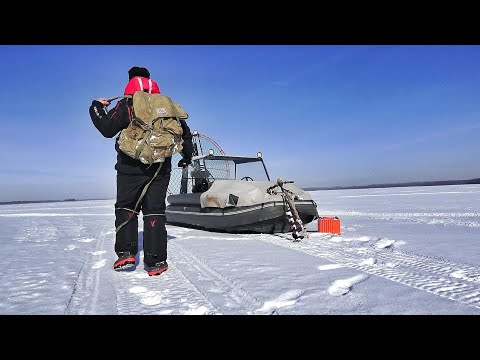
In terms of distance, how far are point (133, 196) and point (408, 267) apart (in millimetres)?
2763

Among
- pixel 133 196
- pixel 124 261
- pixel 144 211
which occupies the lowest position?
pixel 124 261

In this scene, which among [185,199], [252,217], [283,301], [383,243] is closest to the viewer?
[283,301]

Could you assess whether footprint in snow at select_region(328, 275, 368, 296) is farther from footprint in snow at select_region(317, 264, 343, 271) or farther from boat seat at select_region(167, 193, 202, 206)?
boat seat at select_region(167, 193, 202, 206)

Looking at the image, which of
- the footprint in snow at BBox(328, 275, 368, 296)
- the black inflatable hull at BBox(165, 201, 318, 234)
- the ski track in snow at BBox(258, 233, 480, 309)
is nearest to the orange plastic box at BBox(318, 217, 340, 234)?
the black inflatable hull at BBox(165, 201, 318, 234)

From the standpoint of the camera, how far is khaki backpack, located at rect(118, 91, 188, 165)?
300cm

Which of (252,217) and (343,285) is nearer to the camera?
(343,285)

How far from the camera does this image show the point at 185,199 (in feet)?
21.9

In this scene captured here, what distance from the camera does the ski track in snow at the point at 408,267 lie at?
233cm

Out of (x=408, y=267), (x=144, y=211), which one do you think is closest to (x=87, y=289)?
(x=144, y=211)

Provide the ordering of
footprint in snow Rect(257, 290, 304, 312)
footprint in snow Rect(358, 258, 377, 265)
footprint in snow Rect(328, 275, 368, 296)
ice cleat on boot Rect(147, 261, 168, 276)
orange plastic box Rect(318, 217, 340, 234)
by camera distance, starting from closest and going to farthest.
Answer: footprint in snow Rect(257, 290, 304, 312) < footprint in snow Rect(328, 275, 368, 296) < ice cleat on boot Rect(147, 261, 168, 276) < footprint in snow Rect(358, 258, 377, 265) < orange plastic box Rect(318, 217, 340, 234)

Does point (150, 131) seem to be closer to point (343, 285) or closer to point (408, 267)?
point (343, 285)
